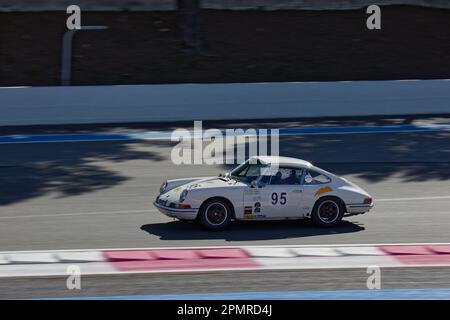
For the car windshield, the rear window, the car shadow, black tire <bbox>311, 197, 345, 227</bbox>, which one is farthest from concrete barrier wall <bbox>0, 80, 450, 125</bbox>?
black tire <bbox>311, 197, 345, 227</bbox>

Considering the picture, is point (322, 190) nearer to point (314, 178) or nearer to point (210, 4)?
point (314, 178)

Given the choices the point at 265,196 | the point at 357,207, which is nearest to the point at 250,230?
the point at 265,196

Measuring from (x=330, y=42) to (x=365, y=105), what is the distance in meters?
6.71

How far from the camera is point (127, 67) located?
2617cm

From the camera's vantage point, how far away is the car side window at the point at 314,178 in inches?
466

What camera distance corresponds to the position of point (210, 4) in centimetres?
3069

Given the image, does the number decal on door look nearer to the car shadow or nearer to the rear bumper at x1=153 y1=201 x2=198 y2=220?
the car shadow

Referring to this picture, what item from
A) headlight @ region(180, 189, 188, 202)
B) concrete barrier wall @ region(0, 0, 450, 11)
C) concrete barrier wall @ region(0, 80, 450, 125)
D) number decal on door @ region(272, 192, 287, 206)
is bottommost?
number decal on door @ region(272, 192, 287, 206)

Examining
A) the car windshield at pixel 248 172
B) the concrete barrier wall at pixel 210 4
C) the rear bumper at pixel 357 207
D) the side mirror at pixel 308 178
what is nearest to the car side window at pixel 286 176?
the side mirror at pixel 308 178

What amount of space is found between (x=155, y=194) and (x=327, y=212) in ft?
11.4

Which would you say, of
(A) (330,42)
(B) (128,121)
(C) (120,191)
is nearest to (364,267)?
(C) (120,191)

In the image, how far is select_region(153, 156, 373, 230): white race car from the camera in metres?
11.4

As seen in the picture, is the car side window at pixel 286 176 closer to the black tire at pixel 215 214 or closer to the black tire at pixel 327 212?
the black tire at pixel 327 212
